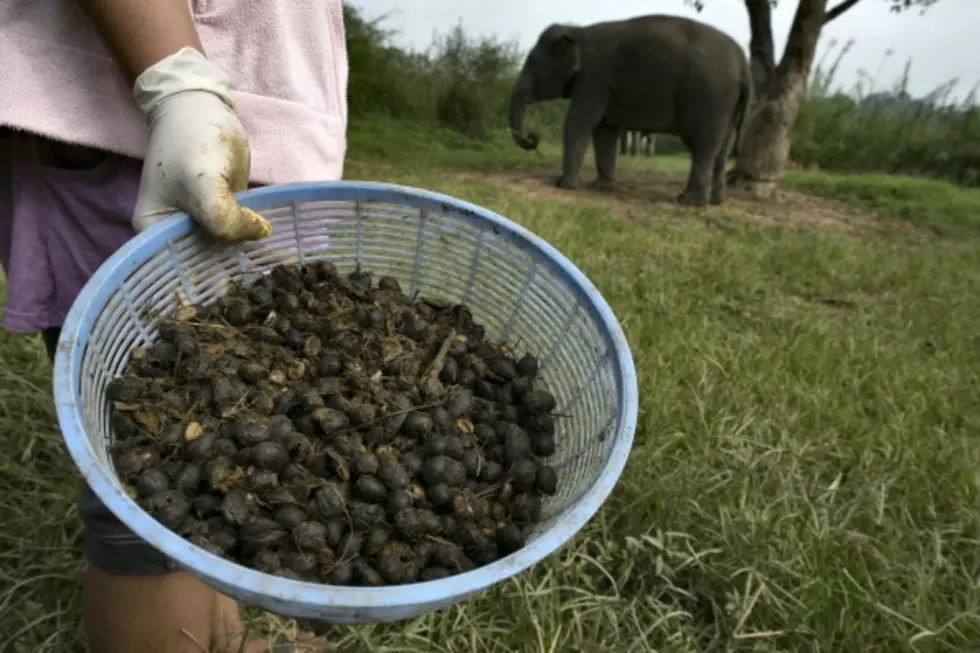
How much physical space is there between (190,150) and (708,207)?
4.86 m

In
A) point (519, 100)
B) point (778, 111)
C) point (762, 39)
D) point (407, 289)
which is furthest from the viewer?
point (762, 39)

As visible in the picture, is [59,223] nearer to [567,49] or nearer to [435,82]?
[567,49]

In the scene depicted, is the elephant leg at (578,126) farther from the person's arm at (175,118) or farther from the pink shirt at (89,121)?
the person's arm at (175,118)

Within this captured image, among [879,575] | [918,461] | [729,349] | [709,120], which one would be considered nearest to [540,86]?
[709,120]

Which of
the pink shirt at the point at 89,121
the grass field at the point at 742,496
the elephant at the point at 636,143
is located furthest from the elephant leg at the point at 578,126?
the pink shirt at the point at 89,121

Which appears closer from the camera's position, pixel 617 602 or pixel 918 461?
pixel 617 602

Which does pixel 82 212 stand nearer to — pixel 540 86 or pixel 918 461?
pixel 918 461

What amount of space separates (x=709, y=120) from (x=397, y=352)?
4755 mm

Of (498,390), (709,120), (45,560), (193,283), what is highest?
(709,120)

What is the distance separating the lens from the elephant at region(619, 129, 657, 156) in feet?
31.6

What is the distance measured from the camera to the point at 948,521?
1796 millimetres

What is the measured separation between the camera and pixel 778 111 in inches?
228

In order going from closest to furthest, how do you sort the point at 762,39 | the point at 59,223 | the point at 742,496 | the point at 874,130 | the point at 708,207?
the point at 59,223 → the point at 742,496 → the point at 708,207 → the point at 762,39 → the point at 874,130

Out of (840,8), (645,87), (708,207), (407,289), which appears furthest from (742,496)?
(840,8)
